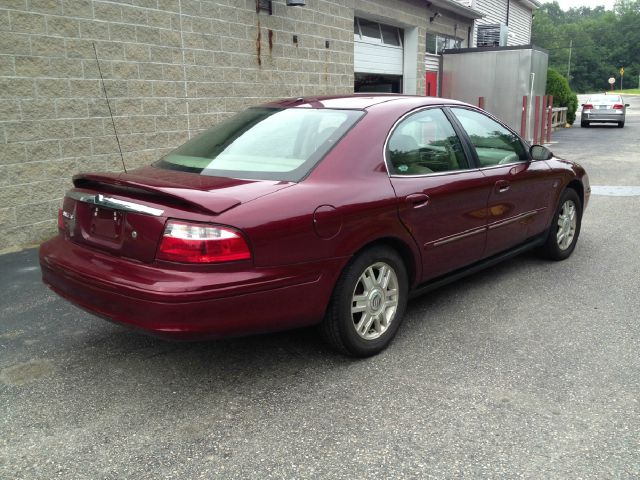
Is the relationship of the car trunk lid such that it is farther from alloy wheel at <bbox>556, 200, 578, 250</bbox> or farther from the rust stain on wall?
the rust stain on wall

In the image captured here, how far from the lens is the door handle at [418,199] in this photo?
3.75 meters

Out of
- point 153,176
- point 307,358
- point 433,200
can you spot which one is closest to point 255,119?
point 153,176

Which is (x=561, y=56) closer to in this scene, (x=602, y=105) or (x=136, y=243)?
(x=602, y=105)

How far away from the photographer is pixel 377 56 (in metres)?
13.3

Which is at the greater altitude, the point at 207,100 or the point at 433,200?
the point at 207,100

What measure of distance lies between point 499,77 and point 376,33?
471 cm

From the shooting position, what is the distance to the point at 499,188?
4.57 m

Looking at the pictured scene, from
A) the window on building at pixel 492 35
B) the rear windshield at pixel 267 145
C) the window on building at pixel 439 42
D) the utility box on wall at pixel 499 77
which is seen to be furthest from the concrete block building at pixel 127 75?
the window on building at pixel 492 35

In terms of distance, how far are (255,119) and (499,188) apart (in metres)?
1.92

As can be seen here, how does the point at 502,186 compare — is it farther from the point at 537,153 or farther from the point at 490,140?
the point at 537,153

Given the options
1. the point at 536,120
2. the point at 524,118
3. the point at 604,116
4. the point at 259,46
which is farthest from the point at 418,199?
the point at 604,116

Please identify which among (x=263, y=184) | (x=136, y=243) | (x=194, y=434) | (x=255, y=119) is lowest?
(x=194, y=434)

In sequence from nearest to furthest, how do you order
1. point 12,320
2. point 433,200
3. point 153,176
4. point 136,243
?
point 136,243 → point 153,176 → point 433,200 → point 12,320

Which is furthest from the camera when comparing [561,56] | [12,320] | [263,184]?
[561,56]
